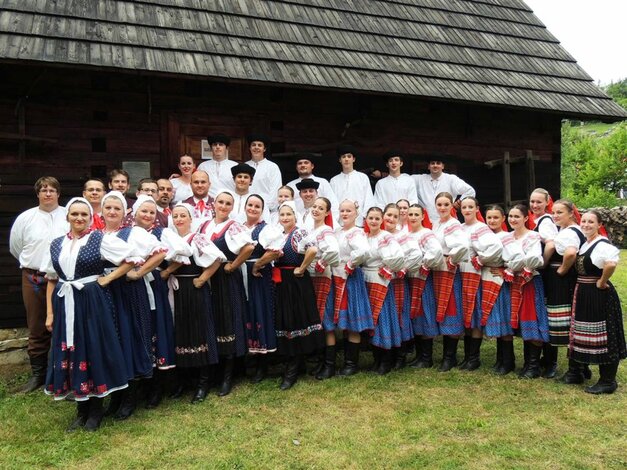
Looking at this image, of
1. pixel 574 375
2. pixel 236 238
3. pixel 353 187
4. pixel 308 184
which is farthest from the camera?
pixel 353 187

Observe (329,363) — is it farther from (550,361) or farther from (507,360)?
(550,361)

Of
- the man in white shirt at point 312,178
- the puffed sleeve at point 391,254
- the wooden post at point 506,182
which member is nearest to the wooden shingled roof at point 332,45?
the wooden post at point 506,182

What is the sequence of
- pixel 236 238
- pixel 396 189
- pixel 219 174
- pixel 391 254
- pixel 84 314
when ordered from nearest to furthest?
pixel 84 314, pixel 236 238, pixel 391 254, pixel 219 174, pixel 396 189

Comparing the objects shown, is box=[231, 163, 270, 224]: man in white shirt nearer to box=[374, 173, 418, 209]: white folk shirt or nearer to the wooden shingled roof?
the wooden shingled roof

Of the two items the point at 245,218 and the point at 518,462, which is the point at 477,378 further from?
the point at 245,218

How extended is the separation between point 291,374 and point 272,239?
1.24m

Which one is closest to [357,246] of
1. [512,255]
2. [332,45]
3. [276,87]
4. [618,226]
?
[512,255]

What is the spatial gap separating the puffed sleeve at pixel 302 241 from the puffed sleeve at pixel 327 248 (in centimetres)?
6

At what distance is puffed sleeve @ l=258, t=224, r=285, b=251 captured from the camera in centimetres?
425

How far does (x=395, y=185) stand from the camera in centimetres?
629

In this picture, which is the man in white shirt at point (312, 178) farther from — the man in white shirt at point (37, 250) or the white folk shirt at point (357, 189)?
the man in white shirt at point (37, 250)

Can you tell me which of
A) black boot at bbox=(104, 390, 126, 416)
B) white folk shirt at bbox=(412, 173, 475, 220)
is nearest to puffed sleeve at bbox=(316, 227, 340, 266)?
black boot at bbox=(104, 390, 126, 416)

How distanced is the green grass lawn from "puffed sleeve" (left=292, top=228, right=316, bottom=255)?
1217 millimetres

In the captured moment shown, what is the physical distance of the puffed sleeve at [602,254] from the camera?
4.05m
